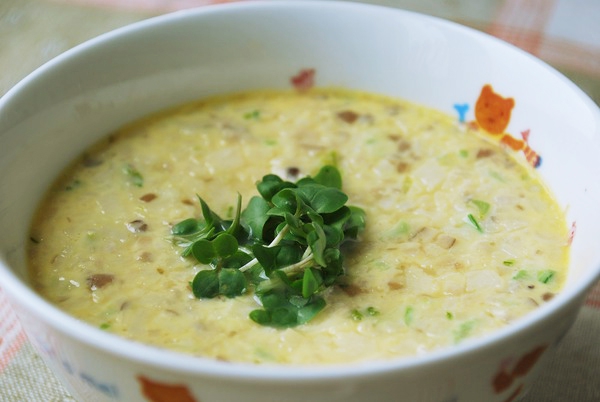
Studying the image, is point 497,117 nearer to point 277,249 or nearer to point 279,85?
point 279,85

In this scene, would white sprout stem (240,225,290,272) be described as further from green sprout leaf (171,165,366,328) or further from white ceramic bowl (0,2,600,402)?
white ceramic bowl (0,2,600,402)

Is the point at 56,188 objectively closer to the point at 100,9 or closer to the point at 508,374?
the point at 508,374

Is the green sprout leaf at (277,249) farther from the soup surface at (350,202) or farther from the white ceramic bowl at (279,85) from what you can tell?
the white ceramic bowl at (279,85)

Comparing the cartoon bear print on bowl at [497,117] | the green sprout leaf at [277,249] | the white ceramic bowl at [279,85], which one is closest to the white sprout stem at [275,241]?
the green sprout leaf at [277,249]

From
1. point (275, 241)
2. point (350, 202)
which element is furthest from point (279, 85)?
point (275, 241)

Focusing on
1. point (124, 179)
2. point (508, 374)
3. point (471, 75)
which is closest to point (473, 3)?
point (471, 75)
